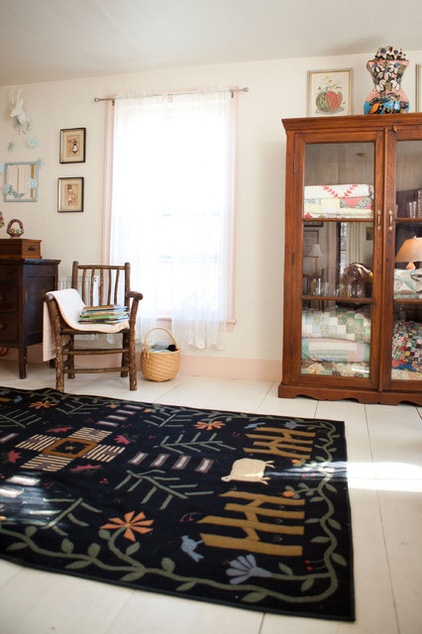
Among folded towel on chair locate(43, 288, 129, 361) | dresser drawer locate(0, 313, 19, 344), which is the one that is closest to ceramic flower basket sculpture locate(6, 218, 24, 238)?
dresser drawer locate(0, 313, 19, 344)

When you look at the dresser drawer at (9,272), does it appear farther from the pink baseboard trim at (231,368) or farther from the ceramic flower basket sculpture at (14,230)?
the pink baseboard trim at (231,368)

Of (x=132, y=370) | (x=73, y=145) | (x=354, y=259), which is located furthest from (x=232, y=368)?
(x=73, y=145)

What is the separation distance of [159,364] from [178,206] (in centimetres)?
121

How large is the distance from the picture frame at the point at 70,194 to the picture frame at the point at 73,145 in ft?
0.53

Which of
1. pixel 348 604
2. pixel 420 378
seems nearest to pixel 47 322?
pixel 420 378

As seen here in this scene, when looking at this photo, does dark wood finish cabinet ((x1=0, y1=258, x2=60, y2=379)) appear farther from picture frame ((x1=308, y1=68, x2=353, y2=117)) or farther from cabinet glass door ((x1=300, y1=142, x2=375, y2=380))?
picture frame ((x1=308, y1=68, x2=353, y2=117))

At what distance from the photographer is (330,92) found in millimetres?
3580

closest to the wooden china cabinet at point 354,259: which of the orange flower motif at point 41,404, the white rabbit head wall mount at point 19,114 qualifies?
the orange flower motif at point 41,404

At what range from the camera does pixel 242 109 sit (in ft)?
12.3

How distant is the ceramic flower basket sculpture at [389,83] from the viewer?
310 centimetres

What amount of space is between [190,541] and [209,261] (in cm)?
254

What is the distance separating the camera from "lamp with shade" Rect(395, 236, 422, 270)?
3086mm

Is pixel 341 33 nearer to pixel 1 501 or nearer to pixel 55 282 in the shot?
pixel 55 282

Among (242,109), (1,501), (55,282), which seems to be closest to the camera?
(1,501)
